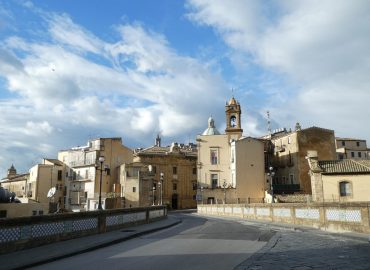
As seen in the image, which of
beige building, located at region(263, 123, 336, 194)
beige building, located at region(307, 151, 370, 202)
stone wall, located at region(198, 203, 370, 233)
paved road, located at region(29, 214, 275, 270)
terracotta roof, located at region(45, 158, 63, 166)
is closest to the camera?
paved road, located at region(29, 214, 275, 270)

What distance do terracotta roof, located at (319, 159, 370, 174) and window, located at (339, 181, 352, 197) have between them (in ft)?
3.68

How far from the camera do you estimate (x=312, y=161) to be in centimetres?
4100

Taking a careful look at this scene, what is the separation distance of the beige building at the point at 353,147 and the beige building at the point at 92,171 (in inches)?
1813

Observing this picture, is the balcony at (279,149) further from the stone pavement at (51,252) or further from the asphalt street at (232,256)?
the stone pavement at (51,252)

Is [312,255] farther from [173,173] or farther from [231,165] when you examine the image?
[173,173]

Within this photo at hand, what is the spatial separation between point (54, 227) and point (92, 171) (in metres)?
60.7

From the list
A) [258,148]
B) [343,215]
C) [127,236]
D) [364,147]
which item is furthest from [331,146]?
[127,236]

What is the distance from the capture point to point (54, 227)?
50.2 ft

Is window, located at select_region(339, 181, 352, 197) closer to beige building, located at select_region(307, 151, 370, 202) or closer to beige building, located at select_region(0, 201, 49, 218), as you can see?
beige building, located at select_region(307, 151, 370, 202)

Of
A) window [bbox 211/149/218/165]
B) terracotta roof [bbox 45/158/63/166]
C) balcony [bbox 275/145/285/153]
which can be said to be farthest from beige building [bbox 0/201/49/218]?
balcony [bbox 275/145/285/153]

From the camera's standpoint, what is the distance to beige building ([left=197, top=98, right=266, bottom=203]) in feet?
227

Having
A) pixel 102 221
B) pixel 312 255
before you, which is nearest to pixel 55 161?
pixel 102 221

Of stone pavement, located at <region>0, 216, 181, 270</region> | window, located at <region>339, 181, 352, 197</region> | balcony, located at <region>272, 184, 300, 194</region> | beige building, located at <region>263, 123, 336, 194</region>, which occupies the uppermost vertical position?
beige building, located at <region>263, 123, 336, 194</region>

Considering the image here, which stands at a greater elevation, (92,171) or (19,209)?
(92,171)
